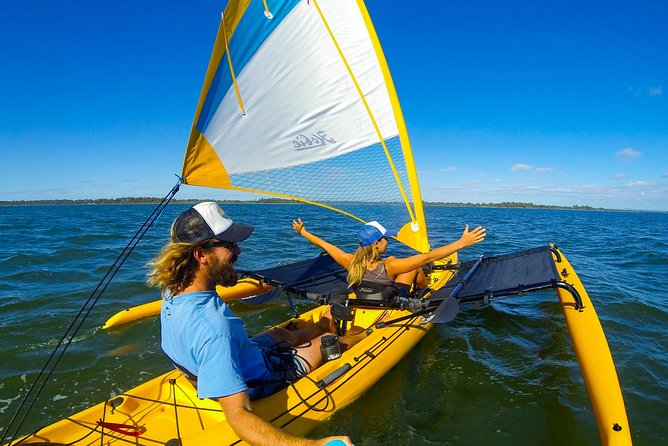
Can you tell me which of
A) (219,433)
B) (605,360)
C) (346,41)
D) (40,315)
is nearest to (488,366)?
(605,360)

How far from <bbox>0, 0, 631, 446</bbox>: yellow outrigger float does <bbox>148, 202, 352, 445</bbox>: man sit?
94 centimetres

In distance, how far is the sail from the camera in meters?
4.36

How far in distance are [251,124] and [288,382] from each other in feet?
10.1

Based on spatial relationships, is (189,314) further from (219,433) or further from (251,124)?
(251,124)

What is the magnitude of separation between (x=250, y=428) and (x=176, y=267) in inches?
42.4

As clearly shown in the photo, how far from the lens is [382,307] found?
5.14 m

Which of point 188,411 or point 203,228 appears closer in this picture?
point 203,228

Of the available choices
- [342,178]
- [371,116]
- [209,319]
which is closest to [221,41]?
[371,116]

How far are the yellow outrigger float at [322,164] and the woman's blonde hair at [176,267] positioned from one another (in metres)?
1.26

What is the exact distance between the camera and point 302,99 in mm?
4789

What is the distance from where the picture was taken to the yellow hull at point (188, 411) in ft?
9.03

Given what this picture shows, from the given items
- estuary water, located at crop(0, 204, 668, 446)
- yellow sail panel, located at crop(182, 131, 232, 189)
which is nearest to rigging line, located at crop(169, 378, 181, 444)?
estuary water, located at crop(0, 204, 668, 446)

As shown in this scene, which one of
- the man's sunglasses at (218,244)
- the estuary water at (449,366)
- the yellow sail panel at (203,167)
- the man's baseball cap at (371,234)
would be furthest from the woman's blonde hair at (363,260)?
the man's sunglasses at (218,244)

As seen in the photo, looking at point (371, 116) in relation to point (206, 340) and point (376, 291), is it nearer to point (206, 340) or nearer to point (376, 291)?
point (376, 291)
